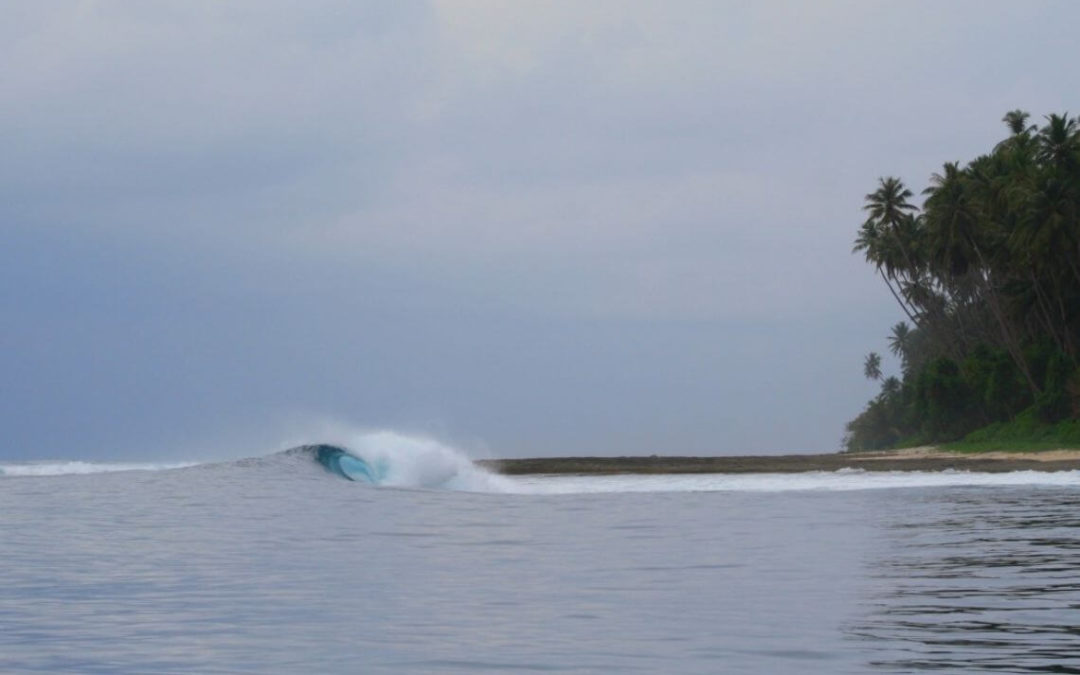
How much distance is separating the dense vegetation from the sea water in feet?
125

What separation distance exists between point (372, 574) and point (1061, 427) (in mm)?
50768

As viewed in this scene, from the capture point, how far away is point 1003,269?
228 ft

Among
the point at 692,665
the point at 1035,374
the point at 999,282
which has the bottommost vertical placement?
the point at 692,665

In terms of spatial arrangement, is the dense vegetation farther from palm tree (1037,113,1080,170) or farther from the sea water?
the sea water

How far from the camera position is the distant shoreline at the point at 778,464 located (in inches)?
1850

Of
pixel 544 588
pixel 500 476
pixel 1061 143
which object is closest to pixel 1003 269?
pixel 1061 143

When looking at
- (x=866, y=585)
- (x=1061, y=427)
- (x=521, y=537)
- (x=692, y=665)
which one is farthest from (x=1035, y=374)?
(x=692, y=665)

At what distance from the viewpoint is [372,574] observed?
1403 cm

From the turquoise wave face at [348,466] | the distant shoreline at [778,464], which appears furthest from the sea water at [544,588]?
the distant shoreline at [778,464]

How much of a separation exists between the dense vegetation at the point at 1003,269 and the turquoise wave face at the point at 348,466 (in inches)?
1182

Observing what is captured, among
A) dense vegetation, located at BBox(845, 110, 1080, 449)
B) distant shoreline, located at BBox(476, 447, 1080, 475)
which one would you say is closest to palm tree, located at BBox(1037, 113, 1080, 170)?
dense vegetation, located at BBox(845, 110, 1080, 449)

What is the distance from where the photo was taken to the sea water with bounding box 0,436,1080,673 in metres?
8.73

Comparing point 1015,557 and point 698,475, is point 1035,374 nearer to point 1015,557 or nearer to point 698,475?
point 698,475

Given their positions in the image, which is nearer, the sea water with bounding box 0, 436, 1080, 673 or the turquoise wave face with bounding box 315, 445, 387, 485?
the sea water with bounding box 0, 436, 1080, 673
